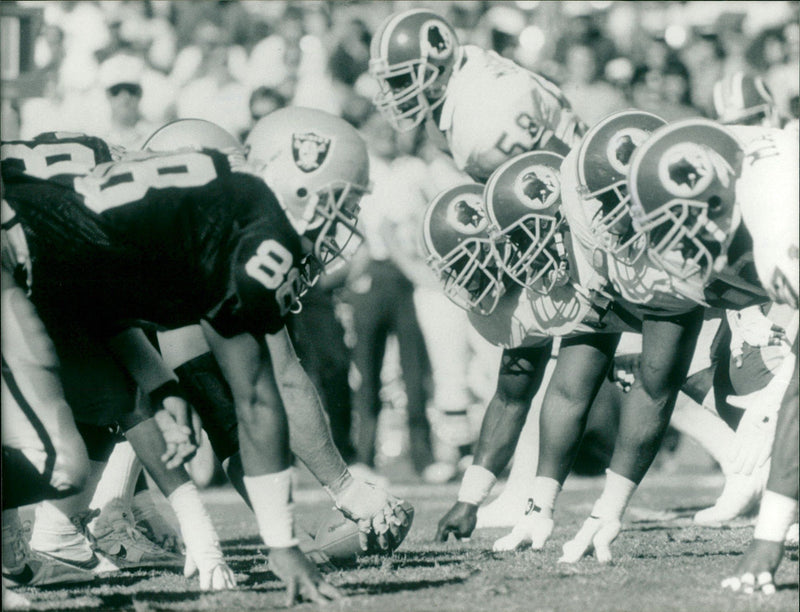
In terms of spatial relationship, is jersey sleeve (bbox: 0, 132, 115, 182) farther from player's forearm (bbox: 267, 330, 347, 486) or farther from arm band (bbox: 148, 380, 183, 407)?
player's forearm (bbox: 267, 330, 347, 486)

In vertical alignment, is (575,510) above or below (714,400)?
below

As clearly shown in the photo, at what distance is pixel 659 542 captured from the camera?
488 centimetres

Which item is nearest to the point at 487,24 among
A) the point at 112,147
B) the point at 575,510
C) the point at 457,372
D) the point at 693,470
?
the point at 457,372

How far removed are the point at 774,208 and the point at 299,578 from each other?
1539mm

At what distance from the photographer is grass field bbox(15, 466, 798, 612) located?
351 centimetres

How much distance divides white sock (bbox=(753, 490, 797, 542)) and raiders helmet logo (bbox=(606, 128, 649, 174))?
117 centimetres

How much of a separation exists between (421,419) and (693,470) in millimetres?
1608

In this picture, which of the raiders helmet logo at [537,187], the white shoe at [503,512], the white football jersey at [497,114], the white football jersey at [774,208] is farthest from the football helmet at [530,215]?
the white shoe at [503,512]

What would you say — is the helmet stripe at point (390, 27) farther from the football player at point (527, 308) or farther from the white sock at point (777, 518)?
the white sock at point (777, 518)

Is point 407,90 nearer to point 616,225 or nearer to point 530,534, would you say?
point 616,225

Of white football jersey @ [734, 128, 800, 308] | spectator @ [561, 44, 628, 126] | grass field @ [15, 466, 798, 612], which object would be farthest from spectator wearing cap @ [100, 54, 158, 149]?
white football jersey @ [734, 128, 800, 308]

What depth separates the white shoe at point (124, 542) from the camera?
4.67 meters

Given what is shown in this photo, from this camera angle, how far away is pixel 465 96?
539 cm

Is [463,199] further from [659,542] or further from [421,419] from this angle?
[421,419]
